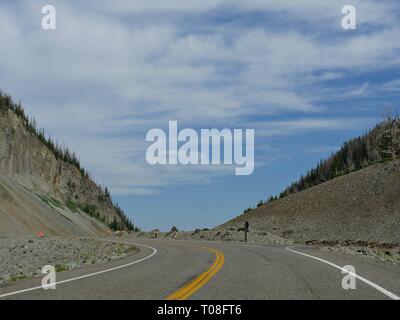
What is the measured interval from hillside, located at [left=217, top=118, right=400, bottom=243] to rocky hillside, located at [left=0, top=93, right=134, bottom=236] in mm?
23758

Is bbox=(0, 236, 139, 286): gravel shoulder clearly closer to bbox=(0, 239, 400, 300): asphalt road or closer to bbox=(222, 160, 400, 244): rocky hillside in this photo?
bbox=(0, 239, 400, 300): asphalt road

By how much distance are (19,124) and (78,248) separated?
50418 millimetres

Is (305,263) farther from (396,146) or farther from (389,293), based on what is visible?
(396,146)

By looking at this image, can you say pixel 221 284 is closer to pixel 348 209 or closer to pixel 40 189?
pixel 348 209

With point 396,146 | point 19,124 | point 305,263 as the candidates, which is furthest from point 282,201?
point 305,263

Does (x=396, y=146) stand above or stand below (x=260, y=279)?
above

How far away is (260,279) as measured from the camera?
1340 cm

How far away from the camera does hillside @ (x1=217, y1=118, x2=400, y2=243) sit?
65188 millimetres

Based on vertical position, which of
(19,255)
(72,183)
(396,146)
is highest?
(396,146)

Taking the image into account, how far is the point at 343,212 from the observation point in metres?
73.8
